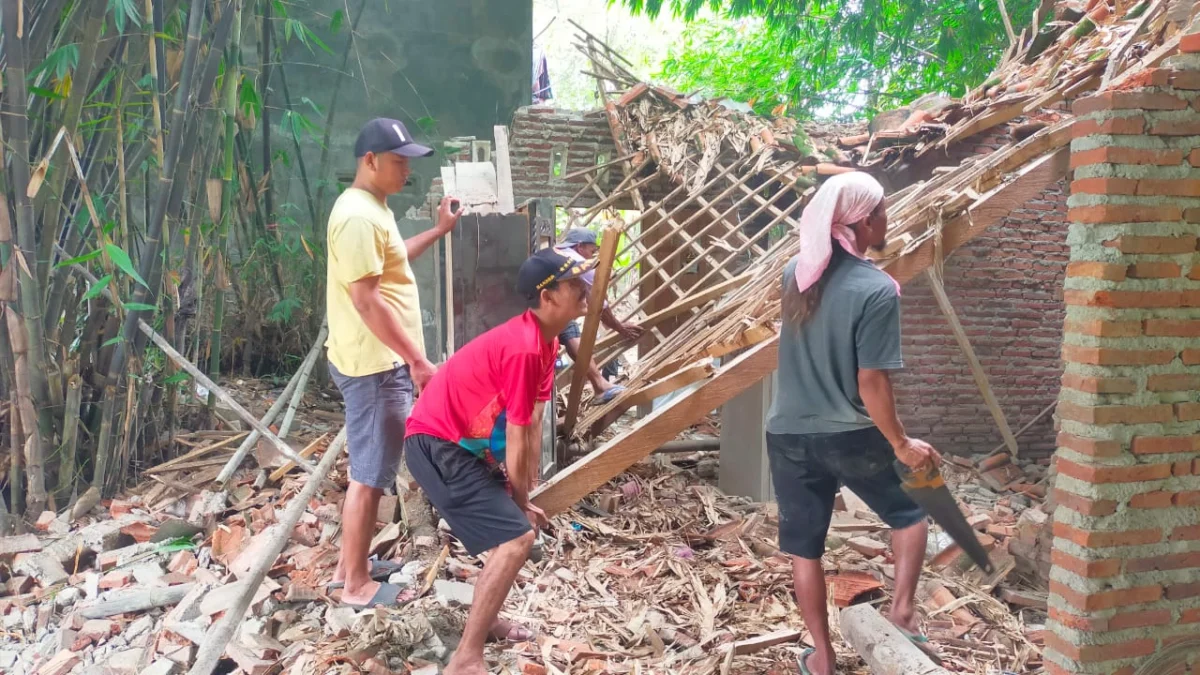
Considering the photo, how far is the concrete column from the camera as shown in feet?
15.0

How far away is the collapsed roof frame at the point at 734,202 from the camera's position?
324 centimetres

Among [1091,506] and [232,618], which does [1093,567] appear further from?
[232,618]

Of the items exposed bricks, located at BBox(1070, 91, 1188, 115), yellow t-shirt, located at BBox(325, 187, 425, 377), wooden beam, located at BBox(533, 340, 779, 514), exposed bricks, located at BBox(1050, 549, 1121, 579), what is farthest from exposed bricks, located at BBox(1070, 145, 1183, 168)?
yellow t-shirt, located at BBox(325, 187, 425, 377)

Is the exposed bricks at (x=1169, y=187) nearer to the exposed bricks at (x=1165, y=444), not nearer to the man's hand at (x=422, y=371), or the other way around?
the exposed bricks at (x=1165, y=444)

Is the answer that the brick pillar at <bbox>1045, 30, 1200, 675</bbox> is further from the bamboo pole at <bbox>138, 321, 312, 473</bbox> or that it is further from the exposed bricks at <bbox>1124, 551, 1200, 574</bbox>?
the bamboo pole at <bbox>138, 321, 312, 473</bbox>

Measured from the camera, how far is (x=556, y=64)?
2333 cm

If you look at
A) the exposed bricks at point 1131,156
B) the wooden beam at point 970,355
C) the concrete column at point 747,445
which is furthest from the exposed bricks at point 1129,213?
the wooden beam at point 970,355

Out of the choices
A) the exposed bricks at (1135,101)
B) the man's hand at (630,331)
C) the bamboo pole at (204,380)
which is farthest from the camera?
the man's hand at (630,331)

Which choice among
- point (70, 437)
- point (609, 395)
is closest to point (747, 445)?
point (609, 395)

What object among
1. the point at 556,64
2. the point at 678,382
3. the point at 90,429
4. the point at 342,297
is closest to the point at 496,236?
the point at 342,297

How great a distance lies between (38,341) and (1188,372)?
4.39m

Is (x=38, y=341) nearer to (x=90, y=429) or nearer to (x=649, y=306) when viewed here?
(x=90, y=429)

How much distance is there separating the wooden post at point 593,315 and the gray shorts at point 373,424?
766mm

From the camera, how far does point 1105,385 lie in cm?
233
